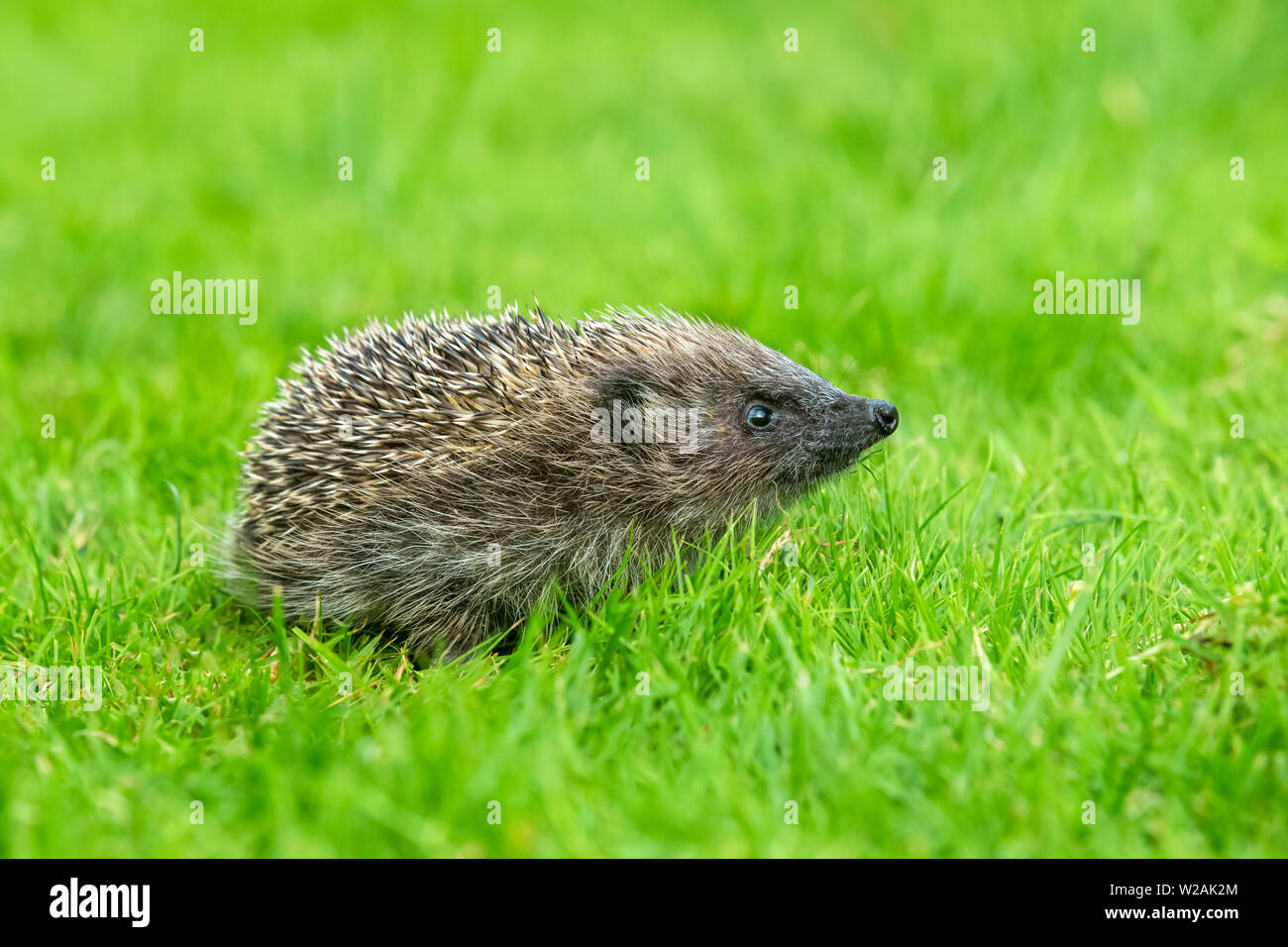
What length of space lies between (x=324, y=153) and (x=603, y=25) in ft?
15.1

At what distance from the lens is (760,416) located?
6.00m

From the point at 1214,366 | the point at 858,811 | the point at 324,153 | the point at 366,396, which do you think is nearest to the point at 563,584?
the point at 366,396

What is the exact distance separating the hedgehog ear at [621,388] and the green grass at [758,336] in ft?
3.10

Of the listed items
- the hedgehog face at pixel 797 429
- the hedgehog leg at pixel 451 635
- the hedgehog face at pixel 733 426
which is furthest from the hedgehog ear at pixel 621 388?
the hedgehog leg at pixel 451 635

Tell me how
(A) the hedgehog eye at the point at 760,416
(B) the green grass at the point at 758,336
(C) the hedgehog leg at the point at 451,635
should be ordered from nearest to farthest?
(B) the green grass at the point at 758,336 → (C) the hedgehog leg at the point at 451,635 → (A) the hedgehog eye at the point at 760,416

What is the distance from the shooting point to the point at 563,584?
5.68 metres

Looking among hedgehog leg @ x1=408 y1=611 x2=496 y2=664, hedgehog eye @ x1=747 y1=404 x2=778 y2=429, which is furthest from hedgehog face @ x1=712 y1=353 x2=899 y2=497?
hedgehog leg @ x1=408 y1=611 x2=496 y2=664

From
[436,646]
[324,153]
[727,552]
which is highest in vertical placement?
[324,153]

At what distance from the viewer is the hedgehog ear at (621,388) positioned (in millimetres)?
5879

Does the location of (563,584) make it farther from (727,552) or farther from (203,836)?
(203,836)

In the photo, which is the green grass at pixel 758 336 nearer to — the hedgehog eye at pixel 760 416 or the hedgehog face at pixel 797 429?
the hedgehog face at pixel 797 429

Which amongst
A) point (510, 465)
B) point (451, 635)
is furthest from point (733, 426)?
point (451, 635)

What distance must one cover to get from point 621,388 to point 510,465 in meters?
0.66

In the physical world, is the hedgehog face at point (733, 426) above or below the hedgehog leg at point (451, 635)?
above
